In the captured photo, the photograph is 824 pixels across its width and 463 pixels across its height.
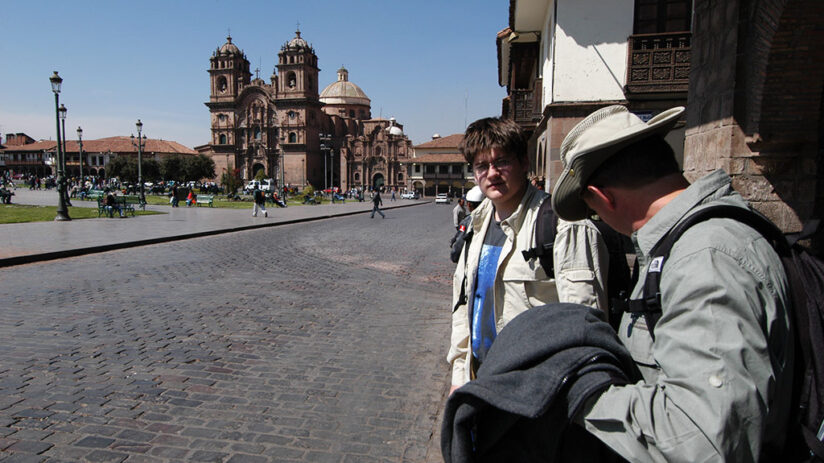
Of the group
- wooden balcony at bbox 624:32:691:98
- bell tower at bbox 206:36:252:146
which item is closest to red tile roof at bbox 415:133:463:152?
bell tower at bbox 206:36:252:146

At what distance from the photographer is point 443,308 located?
7188 mm

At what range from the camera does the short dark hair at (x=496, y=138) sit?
2.43 m

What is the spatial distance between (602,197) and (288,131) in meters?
89.0

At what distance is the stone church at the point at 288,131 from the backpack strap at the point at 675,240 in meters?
82.5

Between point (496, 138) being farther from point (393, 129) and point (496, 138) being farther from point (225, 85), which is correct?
point (225, 85)

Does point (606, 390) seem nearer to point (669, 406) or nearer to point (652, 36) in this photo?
point (669, 406)

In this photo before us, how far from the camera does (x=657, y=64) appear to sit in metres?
11.6

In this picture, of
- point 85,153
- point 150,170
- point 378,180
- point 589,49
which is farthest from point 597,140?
point 85,153

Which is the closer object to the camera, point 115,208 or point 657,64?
point 657,64

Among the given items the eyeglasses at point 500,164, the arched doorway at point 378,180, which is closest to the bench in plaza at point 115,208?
the eyeglasses at point 500,164

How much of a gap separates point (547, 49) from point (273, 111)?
262 ft

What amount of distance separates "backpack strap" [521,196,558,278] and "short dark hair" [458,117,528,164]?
404 mm

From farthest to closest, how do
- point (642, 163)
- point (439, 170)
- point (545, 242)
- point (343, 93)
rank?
point (343, 93)
point (439, 170)
point (545, 242)
point (642, 163)

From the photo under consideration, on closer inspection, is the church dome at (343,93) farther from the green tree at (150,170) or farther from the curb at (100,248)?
the curb at (100,248)
